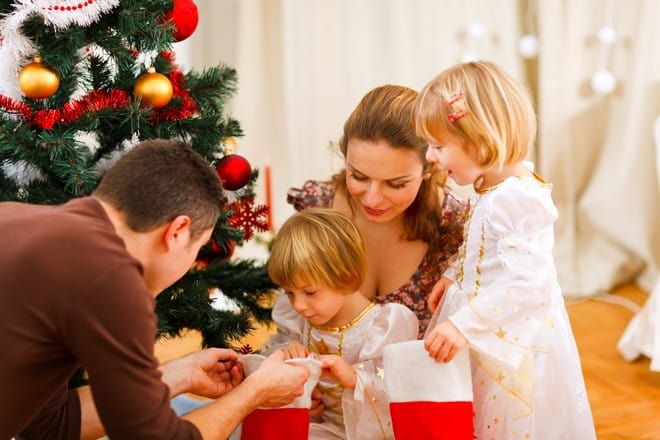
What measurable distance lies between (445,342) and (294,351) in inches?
14.0

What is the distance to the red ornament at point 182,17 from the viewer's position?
5.98 feet

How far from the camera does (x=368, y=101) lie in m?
2.04

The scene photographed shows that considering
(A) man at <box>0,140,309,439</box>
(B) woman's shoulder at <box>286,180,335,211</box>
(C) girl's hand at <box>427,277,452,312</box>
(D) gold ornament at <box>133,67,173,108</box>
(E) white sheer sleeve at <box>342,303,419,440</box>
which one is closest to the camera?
(A) man at <box>0,140,309,439</box>

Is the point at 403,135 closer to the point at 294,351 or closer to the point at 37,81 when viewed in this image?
the point at 294,351

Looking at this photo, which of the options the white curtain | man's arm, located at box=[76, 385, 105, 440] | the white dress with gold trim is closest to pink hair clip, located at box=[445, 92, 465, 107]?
the white dress with gold trim

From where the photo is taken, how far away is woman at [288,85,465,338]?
197cm

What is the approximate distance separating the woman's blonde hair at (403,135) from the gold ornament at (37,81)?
71 centimetres

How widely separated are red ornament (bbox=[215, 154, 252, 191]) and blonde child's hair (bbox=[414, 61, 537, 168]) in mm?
449

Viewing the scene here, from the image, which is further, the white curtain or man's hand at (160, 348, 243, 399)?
the white curtain

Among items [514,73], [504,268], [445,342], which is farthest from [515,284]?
[514,73]

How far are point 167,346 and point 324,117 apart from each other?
1.12 metres

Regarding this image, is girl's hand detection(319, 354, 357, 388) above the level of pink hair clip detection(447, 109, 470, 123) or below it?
below

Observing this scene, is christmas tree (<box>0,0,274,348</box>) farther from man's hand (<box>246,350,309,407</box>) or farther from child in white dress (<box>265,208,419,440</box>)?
man's hand (<box>246,350,309,407</box>)

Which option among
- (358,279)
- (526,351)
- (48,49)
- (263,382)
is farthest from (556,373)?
(48,49)
